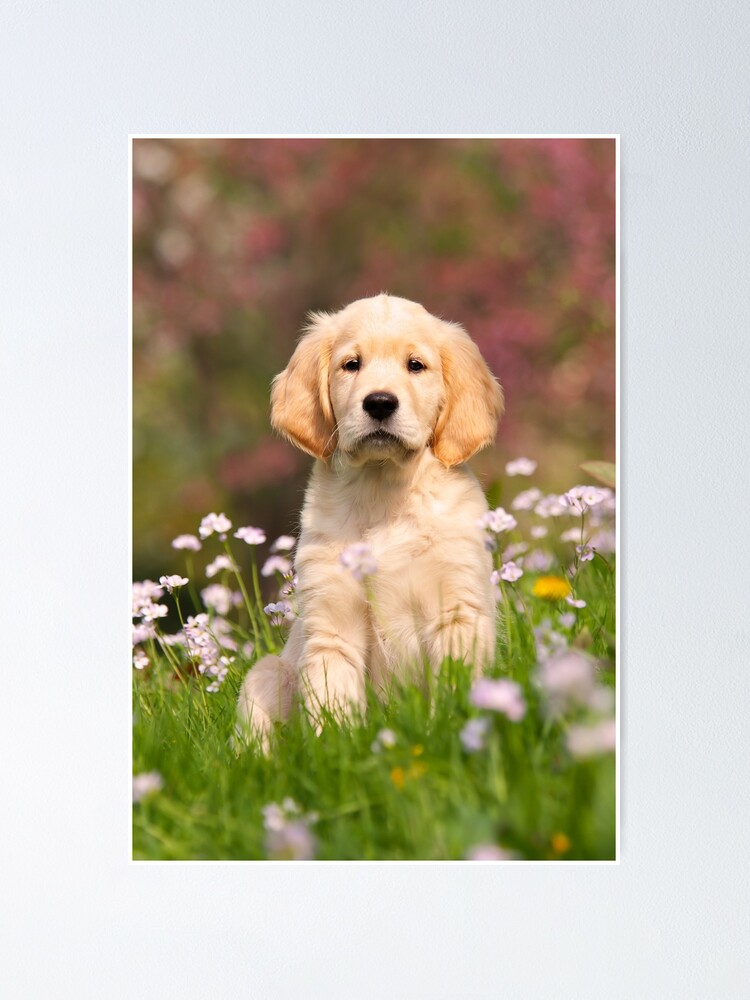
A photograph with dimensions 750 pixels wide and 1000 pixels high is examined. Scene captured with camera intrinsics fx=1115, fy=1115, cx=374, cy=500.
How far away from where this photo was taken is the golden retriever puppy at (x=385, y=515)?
2.98 m

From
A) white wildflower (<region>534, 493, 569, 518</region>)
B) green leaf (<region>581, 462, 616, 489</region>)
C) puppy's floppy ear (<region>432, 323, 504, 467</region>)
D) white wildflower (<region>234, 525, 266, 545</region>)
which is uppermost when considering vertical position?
puppy's floppy ear (<region>432, 323, 504, 467</region>)

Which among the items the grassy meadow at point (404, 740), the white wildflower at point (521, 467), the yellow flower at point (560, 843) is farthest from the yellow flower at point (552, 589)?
the yellow flower at point (560, 843)

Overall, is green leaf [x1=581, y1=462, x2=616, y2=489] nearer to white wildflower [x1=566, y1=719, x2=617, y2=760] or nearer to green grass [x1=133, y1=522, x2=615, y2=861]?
green grass [x1=133, y1=522, x2=615, y2=861]

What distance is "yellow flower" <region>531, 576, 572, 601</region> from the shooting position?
3240 mm

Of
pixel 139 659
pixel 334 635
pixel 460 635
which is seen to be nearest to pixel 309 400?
pixel 334 635

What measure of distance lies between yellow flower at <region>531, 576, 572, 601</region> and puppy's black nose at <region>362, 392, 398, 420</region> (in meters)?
0.76

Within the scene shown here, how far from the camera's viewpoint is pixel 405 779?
2.80 meters

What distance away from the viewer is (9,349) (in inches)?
125

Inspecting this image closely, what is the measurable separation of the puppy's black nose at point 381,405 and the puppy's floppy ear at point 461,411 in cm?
20

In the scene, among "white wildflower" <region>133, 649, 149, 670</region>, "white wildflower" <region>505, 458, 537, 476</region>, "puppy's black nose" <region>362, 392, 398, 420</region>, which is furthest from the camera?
"white wildflower" <region>505, 458, 537, 476</region>

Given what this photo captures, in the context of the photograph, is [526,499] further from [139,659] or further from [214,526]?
[139,659]

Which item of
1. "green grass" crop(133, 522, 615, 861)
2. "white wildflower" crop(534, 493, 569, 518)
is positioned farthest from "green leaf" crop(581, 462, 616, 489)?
"green grass" crop(133, 522, 615, 861)

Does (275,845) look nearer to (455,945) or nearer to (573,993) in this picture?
(455,945)

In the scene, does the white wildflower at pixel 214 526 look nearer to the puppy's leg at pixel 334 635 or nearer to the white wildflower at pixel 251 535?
the white wildflower at pixel 251 535
